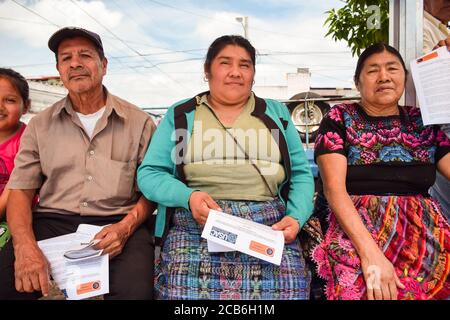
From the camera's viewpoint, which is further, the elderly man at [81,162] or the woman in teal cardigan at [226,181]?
the elderly man at [81,162]

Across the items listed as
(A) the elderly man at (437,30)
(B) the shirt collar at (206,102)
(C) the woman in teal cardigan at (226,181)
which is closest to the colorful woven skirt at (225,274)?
(C) the woman in teal cardigan at (226,181)

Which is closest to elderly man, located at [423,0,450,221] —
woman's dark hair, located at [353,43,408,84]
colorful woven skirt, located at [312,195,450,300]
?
woman's dark hair, located at [353,43,408,84]

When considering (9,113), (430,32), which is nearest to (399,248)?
(430,32)

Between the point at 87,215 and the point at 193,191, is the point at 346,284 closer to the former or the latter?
the point at 193,191

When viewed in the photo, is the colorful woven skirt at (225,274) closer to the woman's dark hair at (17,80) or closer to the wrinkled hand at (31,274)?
the wrinkled hand at (31,274)

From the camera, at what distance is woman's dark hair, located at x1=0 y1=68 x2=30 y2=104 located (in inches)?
92.7

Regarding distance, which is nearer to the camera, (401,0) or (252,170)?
(252,170)

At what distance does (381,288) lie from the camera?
5.33 ft

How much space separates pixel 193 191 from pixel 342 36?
7.27ft

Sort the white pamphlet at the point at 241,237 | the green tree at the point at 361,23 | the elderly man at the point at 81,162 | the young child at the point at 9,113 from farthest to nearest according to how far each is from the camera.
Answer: the green tree at the point at 361,23 < the young child at the point at 9,113 < the elderly man at the point at 81,162 < the white pamphlet at the point at 241,237

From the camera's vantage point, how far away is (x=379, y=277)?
64.7 inches

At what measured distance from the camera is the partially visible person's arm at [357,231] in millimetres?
1634

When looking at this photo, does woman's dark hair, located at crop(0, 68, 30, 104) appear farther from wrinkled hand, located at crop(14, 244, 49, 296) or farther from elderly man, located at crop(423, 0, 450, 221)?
elderly man, located at crop(423, 0, 450, 221)
